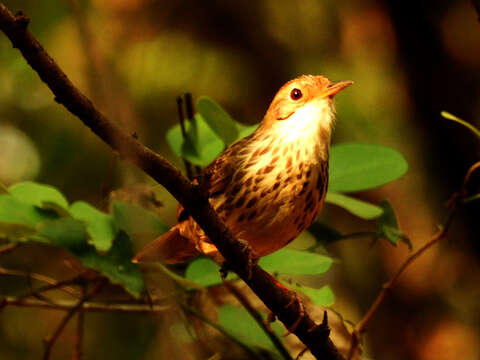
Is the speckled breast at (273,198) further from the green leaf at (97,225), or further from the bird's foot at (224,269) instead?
the green leaf at (97,225)

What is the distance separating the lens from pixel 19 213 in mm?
1571

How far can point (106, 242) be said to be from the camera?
1.54 m

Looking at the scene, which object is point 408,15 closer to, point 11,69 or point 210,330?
point 11,69

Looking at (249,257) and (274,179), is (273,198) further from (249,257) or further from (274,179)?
(249,257)

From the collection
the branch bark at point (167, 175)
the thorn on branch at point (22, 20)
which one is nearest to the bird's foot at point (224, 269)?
the branch bark at point (167, 175)

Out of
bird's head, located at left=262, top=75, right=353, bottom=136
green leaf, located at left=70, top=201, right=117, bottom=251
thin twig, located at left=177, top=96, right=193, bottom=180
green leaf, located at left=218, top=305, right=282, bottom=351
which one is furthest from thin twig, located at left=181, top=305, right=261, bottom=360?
bird's head, located at left=262, top=75, right=353, bottom=136

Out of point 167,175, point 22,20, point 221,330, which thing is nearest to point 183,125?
point 221,330

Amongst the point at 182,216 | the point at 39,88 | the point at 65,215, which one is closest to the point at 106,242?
the point at 65,215

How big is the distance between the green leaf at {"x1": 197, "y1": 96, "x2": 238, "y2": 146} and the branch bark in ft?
1.27

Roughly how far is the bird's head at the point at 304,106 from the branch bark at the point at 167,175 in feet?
1.37

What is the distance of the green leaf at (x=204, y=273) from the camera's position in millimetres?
1639

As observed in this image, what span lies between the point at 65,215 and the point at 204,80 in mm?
1603

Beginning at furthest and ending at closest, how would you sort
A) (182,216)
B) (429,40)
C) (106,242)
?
(429,40) → (182,216) → (106,242)

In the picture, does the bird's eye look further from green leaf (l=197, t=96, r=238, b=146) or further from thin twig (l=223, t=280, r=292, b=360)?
thin twig (l=223, t=280, r=292, b=360)
